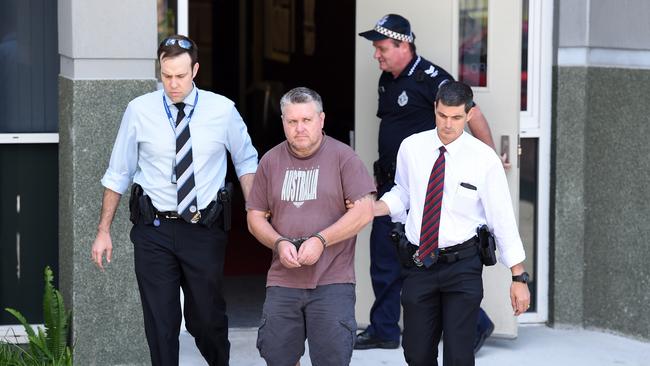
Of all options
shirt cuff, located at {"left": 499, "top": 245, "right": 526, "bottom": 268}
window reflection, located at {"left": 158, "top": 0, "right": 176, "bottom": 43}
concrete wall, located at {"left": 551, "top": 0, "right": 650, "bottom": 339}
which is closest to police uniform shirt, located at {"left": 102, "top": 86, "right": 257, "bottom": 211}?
window reflection, located at {"left": 158, "top": 0, "right": 176, "bottom": 43}

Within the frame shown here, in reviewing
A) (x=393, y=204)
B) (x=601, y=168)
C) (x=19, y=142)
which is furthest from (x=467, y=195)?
(x=19, y=142)

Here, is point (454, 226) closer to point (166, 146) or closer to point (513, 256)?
point (513, 256)

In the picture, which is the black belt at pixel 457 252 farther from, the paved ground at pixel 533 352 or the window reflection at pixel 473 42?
the window reflection at pixel 473 42

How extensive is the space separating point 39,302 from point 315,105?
253cm

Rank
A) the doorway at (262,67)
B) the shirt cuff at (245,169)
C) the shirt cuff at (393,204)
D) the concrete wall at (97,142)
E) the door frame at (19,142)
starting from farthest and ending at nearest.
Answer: the doorway at (262,67) → the door frame at (19,142) → the concrete wall at (97,142) → the shirt cuff at (245,169) → the shirt cuff at (393,204)

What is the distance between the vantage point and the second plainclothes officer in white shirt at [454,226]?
5590mm

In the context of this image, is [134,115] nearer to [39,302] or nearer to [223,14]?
[39,302]

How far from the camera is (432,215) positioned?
18.4 ft

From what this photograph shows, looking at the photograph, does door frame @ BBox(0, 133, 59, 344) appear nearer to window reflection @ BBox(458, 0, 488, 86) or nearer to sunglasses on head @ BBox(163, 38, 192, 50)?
sunglasses on head @ BBox(163, 38, 192, 50)

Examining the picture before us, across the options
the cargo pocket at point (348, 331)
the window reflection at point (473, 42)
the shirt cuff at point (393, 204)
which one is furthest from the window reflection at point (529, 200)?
the cargo pocket at point (348, 331)

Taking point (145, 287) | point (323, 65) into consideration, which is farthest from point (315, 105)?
point (323, 65)

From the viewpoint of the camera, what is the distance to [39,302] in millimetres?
7160

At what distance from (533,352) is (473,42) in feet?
6.11

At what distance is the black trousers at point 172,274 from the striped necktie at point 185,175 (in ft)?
0.27
